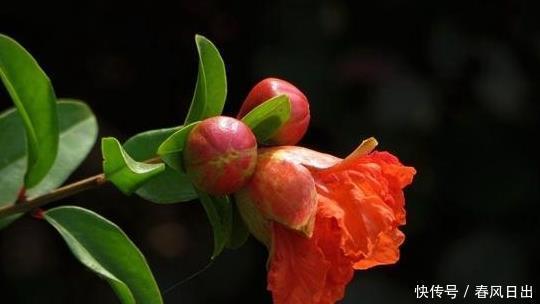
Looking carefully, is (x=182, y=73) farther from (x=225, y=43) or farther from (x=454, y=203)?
(x=454, y=203)

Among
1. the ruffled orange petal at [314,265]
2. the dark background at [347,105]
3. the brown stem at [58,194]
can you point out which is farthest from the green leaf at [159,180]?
the dark background at [347,105]

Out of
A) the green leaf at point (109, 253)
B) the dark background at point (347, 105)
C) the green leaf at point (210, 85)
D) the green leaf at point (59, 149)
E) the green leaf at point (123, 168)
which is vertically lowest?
the dark background at point (347, 105)

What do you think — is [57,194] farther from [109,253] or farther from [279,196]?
[279,196]

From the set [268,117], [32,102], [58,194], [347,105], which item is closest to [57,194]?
[58,194]

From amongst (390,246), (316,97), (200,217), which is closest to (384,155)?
(390,246)

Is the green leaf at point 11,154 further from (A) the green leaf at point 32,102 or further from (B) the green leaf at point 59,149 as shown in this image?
(A) the green leaf at point 32,102

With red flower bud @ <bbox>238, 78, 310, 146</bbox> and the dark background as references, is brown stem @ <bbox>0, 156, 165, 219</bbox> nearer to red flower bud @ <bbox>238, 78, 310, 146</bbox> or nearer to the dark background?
red flower bud @ <bbox>238, 78, 310, 146</bbox>
